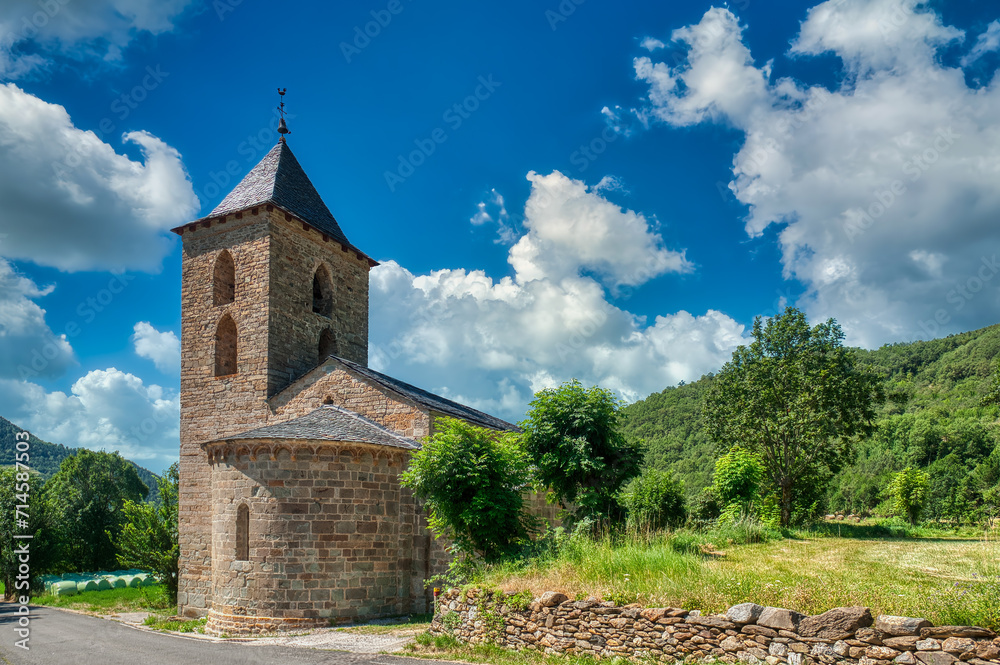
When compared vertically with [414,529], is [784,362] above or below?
above

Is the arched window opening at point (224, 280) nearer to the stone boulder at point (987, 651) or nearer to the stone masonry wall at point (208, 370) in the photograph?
the stone masonry wall at point (208, 370)

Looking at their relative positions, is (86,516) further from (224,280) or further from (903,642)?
(903,642)

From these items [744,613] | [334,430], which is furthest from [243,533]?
[744,613]

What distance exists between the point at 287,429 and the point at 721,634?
420 inches

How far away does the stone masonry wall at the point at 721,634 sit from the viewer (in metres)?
6.11

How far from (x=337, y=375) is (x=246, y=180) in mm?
8965

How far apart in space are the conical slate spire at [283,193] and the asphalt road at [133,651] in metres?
12.4

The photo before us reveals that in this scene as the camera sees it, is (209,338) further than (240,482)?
Yes

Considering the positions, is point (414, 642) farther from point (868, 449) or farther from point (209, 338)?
point (868, 449)

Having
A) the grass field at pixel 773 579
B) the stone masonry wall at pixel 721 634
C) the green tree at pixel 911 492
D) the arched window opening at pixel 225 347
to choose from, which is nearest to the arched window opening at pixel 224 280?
the arched window opening at pixel 225 347

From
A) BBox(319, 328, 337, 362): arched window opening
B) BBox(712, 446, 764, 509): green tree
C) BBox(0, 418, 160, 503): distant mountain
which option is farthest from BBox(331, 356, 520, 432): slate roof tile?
BBox(0, 418, 160, 503): distant mountain

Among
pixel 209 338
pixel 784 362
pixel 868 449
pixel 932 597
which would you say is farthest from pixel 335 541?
pixel 868 449

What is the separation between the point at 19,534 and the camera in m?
26.7

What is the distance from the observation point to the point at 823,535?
2088 centimetres
